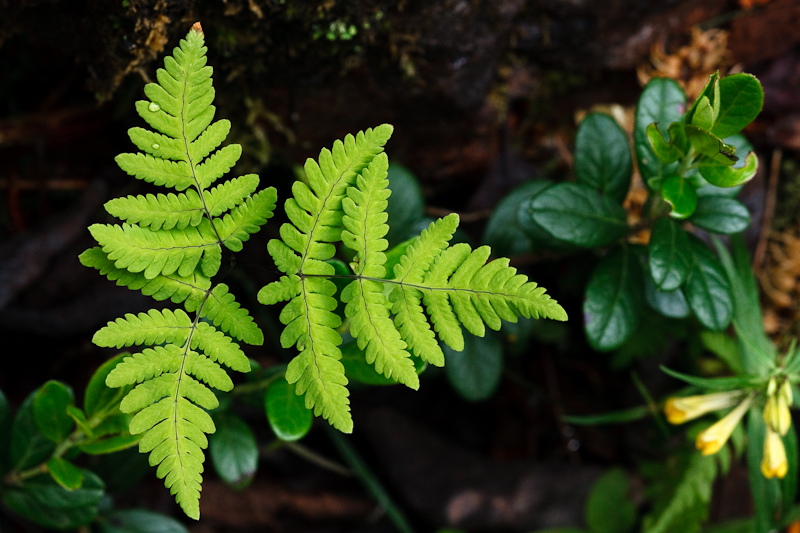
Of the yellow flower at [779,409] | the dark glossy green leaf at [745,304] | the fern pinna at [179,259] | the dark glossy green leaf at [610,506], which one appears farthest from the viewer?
the dark glossy green leaf at [610,506]

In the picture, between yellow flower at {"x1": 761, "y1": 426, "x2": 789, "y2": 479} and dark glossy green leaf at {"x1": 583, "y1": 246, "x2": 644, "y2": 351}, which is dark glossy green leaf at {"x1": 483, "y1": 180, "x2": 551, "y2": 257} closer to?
dark glossy green leaf at {"x1": 583, "y1": 246, "x2": 644, "y2": 351}

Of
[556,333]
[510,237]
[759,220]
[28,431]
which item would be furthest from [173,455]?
[759,220]

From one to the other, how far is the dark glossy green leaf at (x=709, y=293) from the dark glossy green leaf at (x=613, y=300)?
0.21 m

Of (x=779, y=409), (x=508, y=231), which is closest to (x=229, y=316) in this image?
(x=508, y=231)

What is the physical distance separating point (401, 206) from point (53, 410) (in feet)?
4.91

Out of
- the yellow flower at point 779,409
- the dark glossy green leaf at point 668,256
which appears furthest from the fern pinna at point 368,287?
the yellow flower at point 779,409

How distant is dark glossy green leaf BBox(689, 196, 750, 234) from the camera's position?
2117 millimetres

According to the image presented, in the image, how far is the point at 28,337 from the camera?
2895 mm

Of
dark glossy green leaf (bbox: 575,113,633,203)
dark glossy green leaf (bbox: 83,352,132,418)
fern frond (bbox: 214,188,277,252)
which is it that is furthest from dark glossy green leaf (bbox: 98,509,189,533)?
dark glossy green leaf (bbox: 575,113,633,203)

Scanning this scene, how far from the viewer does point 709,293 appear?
2.17m

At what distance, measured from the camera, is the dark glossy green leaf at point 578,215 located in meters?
2.16

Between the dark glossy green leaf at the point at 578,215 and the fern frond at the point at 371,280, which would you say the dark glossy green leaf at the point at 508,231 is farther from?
the fern frond at the point at 371,280

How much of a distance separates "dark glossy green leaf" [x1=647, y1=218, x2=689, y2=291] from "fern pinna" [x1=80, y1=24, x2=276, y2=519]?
134cm

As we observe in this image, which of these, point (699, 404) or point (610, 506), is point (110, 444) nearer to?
point (699, 404)
